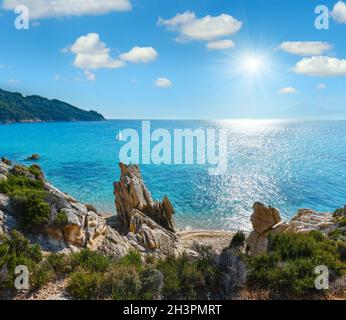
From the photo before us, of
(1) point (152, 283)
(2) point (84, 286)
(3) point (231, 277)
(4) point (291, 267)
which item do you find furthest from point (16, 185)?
(4) point (291, 267)

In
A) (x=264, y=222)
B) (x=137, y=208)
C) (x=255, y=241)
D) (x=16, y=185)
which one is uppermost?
(x=16, y=185)

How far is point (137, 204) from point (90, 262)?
19.9m

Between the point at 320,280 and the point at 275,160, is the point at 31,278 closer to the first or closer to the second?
the point at 320,280

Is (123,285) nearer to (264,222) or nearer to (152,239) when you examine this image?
(152,239)

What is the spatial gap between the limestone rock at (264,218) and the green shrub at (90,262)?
13.6 meters

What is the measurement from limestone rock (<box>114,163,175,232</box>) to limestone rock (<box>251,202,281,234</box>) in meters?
11.9

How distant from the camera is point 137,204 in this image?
32.2m

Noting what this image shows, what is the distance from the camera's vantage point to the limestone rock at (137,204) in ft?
106

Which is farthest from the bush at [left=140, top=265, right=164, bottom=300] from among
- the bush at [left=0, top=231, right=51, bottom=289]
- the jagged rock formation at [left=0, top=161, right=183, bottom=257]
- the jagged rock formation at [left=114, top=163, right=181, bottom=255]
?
the jagged rock formation at [left=114, top=163, right=181, bottom=255]

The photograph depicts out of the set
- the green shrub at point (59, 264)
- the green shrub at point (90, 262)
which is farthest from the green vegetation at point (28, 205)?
the green shrub at point (90, 262)

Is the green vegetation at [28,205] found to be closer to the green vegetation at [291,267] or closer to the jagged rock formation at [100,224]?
the jagged rock formation at [100,224]

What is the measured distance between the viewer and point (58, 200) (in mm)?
20000

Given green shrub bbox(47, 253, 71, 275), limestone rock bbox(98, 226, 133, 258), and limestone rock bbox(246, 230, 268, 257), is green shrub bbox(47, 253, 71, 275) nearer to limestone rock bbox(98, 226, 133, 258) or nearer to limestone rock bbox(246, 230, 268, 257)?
limestone rock bbox(98, 226, 133, 258)
